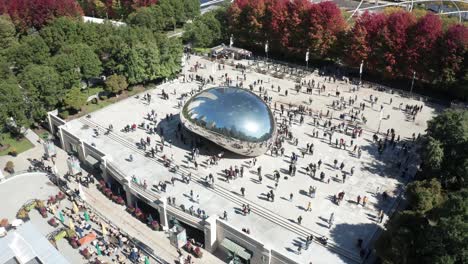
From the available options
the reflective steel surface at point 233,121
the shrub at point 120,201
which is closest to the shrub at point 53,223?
the shrub at point 120,201

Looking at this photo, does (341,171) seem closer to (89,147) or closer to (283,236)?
(283,236)

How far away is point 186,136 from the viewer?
4738 cm

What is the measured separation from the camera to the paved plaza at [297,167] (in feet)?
113

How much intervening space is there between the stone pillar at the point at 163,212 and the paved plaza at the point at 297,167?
1.86 meters

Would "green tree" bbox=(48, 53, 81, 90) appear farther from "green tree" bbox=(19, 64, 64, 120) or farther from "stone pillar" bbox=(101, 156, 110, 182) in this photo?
"stone pillar" bbox=(101, 156, 110, 182)

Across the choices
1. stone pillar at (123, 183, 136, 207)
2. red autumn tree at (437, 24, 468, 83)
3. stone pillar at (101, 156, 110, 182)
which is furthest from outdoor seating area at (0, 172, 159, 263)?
red autumn tree at (437, 24, 468, 83)

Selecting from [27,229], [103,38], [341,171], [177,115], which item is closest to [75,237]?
[27,229]

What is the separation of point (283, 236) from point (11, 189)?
29.5 meters

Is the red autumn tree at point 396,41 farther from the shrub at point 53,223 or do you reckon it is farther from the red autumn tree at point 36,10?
the red autumn tree at point 36,10

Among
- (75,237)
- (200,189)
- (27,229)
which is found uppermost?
(27,229)

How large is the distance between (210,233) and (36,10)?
67945 millimetres

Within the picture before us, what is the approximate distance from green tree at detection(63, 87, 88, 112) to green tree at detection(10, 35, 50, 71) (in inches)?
320

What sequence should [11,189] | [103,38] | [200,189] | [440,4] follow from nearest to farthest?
[200,189] → [11,189] → [103,38] → [440,4]

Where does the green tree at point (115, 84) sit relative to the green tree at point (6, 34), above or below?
below
